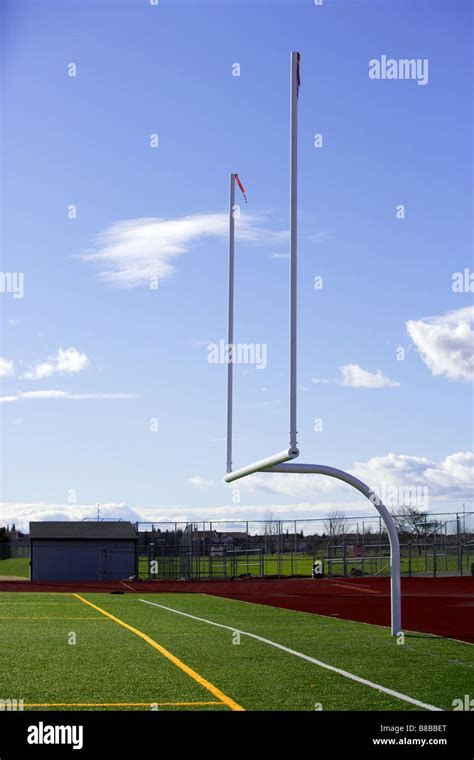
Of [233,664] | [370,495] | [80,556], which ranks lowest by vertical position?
[80,556]

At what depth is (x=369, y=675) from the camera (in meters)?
9.16

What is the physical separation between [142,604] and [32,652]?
10.4 meters

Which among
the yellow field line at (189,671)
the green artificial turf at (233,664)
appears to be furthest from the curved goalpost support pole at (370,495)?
the yellow field line at (189,671)

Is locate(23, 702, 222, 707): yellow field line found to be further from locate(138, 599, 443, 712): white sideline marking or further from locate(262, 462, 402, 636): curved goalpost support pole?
locate(262, 462, 402, 636): curved goalpost support pole

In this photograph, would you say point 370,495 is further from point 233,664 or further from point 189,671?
point 189,671

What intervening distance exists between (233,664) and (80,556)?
31931 millimetres

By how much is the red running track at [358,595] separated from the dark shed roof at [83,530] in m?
7.61

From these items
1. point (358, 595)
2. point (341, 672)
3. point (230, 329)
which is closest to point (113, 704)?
point (341, 672)

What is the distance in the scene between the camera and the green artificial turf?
→ 8.05 meters

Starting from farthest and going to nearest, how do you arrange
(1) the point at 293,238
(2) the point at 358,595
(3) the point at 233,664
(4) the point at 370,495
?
1. (2) the point at 358,595
2. (4) the point at 370,495
3. (1) the point at 293,238
4. (3) the point at 233,664

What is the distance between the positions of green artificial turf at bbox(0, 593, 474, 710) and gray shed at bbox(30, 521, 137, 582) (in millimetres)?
23513

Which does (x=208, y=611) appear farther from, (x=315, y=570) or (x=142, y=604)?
(x=315, y=570)

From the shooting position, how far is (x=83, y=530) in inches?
1700
